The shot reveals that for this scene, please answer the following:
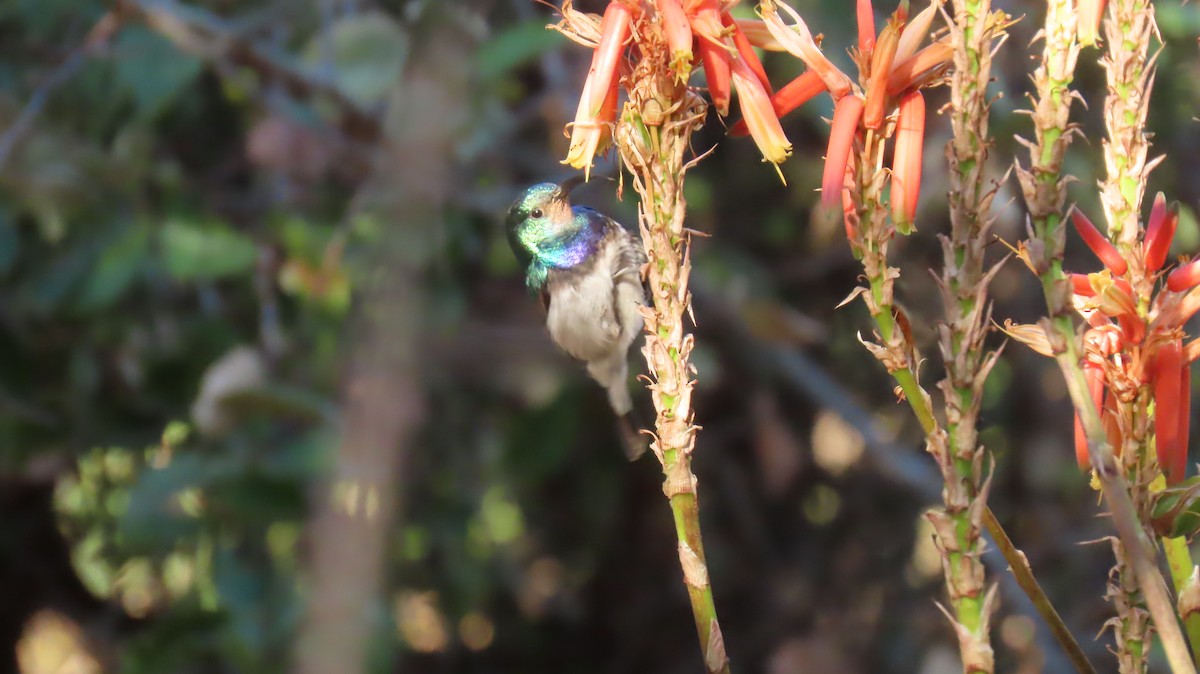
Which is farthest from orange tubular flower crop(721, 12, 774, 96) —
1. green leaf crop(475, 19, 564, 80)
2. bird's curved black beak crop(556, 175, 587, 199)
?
green leaf crop(475, 19, 564, 80)

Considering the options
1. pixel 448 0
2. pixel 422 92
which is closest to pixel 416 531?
pixel 448 0

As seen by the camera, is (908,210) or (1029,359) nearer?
(908,210)

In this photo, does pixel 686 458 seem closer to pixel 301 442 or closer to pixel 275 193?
pixel 301 442

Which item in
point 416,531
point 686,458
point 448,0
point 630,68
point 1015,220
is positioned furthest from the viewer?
point 416,531

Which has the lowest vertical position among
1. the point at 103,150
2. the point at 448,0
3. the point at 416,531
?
the point at 416,531

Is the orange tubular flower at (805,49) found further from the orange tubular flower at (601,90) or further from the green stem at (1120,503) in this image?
the green stem at (1120,503)

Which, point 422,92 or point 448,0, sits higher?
point 422,92

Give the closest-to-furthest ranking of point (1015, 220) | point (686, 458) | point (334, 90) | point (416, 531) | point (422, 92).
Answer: point (686, 458), point (422, 92), point (1015, 220), point (334, 90), point (416, 531)
